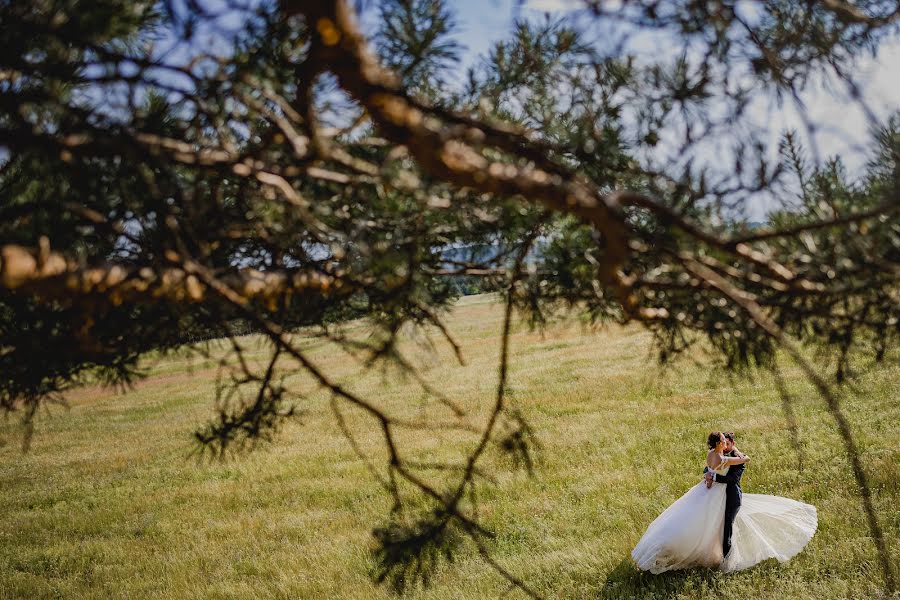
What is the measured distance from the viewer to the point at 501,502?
7297 mm

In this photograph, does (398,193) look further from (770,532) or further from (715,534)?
(770,532)

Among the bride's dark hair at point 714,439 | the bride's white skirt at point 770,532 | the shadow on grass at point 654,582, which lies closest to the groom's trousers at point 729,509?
the bride's white skirt at point 770,532

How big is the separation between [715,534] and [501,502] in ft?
8.86

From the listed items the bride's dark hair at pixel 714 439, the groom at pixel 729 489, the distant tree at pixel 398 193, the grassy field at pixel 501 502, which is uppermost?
the distant tree at pixel 398 193

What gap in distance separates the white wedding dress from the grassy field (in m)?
0.14

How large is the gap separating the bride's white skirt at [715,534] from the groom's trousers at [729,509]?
41 mm

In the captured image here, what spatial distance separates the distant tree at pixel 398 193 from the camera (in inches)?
40.1

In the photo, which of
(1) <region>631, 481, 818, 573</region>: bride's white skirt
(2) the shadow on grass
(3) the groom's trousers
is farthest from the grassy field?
(3) the groom's trousers

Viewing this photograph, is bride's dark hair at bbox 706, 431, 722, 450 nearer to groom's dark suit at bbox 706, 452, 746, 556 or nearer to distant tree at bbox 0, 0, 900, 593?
groom's dark suit at bbox 706, 452, 746, 556

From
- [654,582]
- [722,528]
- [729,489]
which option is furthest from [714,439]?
[654,582]

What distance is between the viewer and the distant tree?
3.34ft

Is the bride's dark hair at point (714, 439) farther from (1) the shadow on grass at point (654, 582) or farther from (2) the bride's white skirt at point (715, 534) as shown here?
(1) the shadow on grass at point (654, 582)

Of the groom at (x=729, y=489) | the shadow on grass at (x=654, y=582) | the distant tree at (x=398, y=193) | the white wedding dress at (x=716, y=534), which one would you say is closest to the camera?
the distant tree at (x=398, y=193)

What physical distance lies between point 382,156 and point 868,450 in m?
7.48
